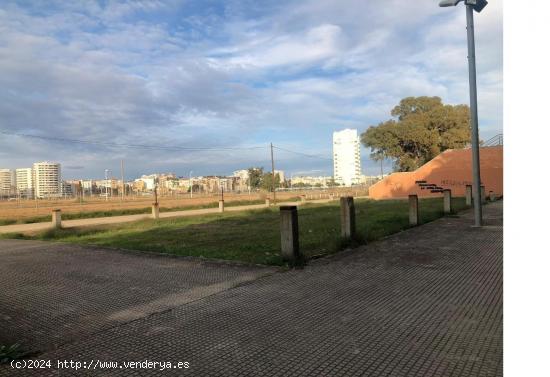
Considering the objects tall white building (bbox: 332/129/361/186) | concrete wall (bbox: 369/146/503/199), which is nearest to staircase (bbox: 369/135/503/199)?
concrete wall (bbox: 369/146/503/199)


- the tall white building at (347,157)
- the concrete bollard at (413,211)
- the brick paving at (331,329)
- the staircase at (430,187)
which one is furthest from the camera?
the tall white building at (347,157)

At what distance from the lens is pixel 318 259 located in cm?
730

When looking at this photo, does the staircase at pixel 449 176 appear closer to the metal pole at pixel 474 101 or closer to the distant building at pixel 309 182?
the metal pole at pixel 474 101

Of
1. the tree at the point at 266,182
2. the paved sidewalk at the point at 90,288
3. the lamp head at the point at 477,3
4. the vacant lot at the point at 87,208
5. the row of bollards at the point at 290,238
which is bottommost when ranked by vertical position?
the vacant lot at the point at 87,208

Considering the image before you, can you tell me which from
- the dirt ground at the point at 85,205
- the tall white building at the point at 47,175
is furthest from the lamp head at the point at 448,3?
the tall white building at the point at 47,175

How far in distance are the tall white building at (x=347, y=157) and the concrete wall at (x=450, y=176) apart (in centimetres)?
8215

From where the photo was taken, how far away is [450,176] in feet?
107

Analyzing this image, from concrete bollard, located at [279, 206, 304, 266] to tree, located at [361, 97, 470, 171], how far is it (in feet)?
129

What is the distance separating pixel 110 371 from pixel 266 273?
134 inches

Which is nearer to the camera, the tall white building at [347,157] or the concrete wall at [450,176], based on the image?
the concrete wall at [450,176]

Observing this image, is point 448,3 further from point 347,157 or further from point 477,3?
point 347,157

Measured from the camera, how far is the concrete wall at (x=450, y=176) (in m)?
29.1

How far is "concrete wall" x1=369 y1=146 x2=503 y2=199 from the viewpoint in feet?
95.5

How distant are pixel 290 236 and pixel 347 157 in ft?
383
